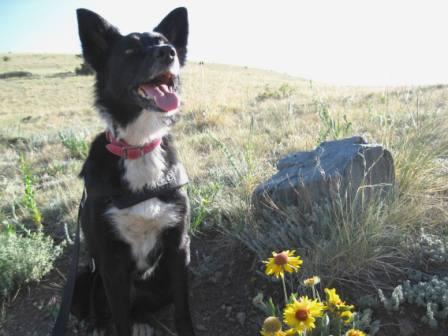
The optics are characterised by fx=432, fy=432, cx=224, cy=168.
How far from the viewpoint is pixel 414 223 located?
2895 millimetres

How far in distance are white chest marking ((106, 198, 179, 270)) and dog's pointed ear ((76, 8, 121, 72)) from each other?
3.21 ft

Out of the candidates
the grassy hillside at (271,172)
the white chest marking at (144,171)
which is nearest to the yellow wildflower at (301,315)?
the grassy hillside at (271,172)

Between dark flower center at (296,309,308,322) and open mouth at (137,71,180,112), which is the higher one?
open mouth at (137,71,180,112)

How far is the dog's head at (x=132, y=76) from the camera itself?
8.27ft

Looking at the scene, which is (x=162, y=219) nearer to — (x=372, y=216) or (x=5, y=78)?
(x=372, y=216)

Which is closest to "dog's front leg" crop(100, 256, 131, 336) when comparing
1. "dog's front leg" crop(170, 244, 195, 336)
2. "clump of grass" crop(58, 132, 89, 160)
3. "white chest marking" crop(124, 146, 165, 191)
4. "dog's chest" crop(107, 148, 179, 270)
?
"dog's chest" crop(107, 148, 179, 270)

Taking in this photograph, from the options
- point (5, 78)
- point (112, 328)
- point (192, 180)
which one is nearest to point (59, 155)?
point (192, 180)

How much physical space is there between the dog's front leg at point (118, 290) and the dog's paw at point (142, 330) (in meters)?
0.16

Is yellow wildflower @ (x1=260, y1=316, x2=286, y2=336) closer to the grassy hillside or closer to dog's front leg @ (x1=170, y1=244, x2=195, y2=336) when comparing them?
the grassy hillside

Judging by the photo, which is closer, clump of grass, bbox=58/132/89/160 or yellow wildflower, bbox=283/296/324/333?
yellow wildflower, bbox=283/296/324/333

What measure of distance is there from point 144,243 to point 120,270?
0.20m

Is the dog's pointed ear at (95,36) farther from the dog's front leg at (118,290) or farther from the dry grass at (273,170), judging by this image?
the dog's front leg at (118,290)

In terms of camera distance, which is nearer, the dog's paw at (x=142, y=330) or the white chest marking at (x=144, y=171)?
the white chest marking at (x=144, y=171)

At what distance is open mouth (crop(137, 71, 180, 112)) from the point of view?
2.52 metres
